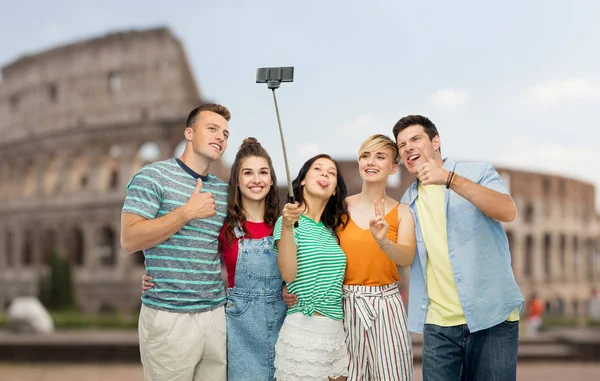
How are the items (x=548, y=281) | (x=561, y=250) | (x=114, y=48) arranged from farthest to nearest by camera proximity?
(x=561, y=250) < (x=548, y=281) < (x=114, y=48)

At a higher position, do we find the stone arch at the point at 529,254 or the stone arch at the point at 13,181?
the stone arch at the point at 13,181

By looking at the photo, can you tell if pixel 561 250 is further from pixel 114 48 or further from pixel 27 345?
pixel 27 345

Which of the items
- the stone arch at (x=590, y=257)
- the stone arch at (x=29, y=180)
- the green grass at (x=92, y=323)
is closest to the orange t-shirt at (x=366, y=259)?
the green grass at (x=92, y=323)

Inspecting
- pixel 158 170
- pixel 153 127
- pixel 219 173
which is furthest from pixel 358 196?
pixel 153 127

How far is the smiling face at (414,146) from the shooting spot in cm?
343

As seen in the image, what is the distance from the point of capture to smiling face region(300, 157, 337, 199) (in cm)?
353

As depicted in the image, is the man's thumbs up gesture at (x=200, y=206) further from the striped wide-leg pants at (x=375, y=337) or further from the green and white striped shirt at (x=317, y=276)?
the striped wide-leg pants at (x=375, y=337)

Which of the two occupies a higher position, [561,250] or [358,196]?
[358,196]

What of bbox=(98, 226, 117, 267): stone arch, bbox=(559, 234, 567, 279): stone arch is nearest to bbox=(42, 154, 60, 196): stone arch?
bbox=(98, 226, 117, 267): stone arch

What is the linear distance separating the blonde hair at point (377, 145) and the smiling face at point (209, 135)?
866 mm

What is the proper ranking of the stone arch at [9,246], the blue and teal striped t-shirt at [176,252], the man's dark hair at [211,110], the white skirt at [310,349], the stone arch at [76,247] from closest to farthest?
the white skirt at [310,349], the blue and teal striped t-shirt at [176,252], the man's dark hair at [211,110], the stone arch at [76,247], the stone arch at [9,246]

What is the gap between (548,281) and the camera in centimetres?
3178

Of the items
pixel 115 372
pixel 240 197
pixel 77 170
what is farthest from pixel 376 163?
pixel 77 170

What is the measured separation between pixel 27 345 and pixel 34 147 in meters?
18.4
